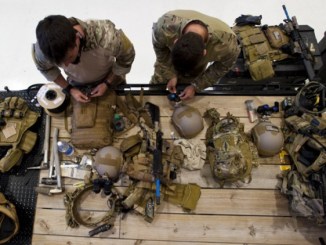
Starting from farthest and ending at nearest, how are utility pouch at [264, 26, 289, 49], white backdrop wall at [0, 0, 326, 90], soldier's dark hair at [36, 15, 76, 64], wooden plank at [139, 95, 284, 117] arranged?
white backdrop wall at [0, 0, 326, 90], utility pouch at [264, 26, 289, 49], wooden plank at [139, 95, 284, 117], soldier's dark hair at [36, 15, 76, 64]

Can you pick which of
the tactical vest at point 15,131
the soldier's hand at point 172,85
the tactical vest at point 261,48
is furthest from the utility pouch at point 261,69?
the tactical vest at point 15,131

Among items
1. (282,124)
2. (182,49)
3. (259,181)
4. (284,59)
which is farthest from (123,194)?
(284,59)

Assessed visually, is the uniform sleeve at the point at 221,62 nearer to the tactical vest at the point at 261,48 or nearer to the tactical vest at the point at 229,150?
the tactical vest at the point at 229,150

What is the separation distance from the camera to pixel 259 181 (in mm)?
2295

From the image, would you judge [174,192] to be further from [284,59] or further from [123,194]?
[284,59]

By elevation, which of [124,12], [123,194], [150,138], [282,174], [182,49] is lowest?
[123,194]

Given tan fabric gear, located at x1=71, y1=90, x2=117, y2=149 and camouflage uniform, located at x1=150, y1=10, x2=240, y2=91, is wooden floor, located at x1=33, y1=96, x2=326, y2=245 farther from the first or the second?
camouflage uniform, located at x1=150, y1=10, x2=240, y2=91

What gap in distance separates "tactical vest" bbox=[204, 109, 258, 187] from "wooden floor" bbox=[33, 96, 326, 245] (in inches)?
5.1

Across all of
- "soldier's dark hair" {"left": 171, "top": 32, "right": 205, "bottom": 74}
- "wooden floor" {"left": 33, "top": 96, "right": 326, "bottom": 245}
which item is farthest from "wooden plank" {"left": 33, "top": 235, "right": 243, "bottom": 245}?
"soldier's dark hair" {"left": 171, "top": 32, "right": 205, "bottom": 74}

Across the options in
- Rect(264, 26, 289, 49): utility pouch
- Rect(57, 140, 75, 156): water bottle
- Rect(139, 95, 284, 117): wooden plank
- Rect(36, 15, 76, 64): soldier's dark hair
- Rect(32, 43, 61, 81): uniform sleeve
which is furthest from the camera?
Rect(264, 26, 289, 49): utility pouch

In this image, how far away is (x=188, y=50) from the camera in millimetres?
1543

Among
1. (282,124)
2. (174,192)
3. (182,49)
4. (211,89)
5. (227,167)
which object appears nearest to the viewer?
(182,49)

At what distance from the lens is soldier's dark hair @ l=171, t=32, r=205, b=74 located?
1.55 meters

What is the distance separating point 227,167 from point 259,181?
0.38 metres
